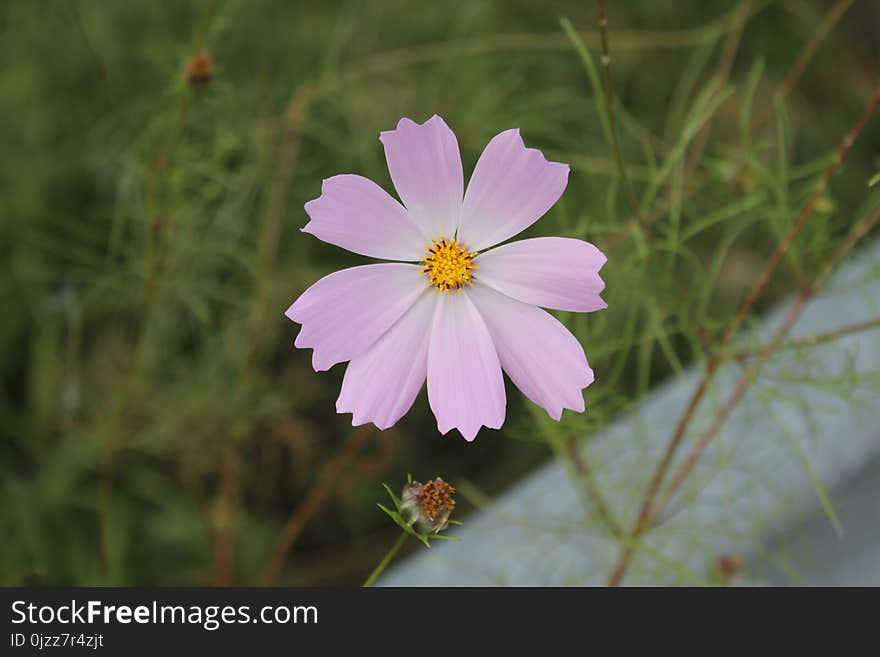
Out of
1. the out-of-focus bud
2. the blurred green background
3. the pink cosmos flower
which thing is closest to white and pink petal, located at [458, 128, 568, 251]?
the pink cosmos flower

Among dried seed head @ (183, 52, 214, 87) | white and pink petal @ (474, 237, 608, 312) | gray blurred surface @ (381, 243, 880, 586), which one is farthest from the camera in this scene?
gray blurred surface @ (381, 243, 880, 586)

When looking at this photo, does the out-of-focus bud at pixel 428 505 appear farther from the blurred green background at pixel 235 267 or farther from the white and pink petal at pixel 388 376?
the blurred green background at pixel 235 267

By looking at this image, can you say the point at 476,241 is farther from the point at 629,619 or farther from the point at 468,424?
the point at 629,619

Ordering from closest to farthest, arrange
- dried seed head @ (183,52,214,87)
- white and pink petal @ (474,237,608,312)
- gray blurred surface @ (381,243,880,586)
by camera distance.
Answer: white and pink petal @ (474,237,608,312), dried seed head @ (183,52,214,87), gray blurred surface @ (381,243,880,586)

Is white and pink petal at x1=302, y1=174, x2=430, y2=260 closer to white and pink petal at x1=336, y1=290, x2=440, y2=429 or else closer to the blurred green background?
→ white and pink petal at x1=336, y1=290, x2=440, y2=429

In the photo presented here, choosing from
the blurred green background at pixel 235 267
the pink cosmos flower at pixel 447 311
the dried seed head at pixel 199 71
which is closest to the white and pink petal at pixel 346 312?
the pink cosmos flower at pixel 447 311

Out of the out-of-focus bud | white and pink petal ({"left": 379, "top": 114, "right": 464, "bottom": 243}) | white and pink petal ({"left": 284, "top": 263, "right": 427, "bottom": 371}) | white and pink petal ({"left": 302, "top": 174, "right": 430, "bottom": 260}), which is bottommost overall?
the out-of-focus bud

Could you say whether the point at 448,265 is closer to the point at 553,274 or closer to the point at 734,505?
the point at 553,274

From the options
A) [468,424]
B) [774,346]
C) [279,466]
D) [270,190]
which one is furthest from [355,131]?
[468,424]
